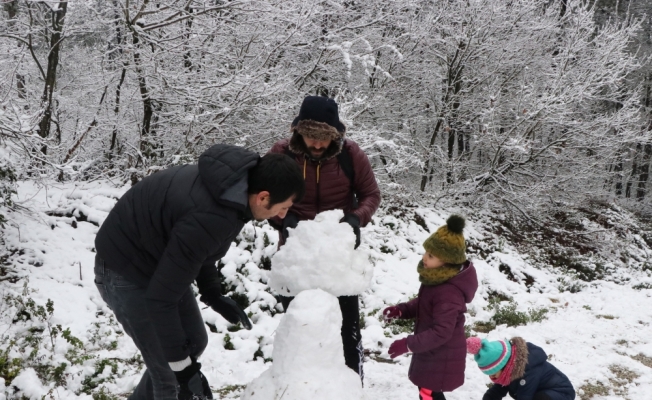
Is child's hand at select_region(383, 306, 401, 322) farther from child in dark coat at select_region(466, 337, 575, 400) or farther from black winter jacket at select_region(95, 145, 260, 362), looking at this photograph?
black winter jacket at select_region(95, 145, 260, 362)

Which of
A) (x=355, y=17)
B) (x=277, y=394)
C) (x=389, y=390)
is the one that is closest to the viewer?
(x=277, y=394)

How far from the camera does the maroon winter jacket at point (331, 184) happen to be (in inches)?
119

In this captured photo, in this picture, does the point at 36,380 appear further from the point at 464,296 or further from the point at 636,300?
the point at 636,300

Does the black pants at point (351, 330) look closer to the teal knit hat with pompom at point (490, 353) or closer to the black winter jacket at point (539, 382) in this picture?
the teal knit hat with pompom at point (490, 353)

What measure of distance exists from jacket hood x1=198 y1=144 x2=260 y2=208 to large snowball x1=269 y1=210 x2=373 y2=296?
688 millimetres

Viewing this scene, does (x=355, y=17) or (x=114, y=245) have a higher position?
(x=355, y=17)

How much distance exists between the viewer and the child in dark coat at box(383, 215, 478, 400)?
2.77 meters

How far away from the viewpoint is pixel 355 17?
9156 mm

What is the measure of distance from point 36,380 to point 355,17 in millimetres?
8306

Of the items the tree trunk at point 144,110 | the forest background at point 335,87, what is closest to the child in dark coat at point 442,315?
the forest background at point 335,87

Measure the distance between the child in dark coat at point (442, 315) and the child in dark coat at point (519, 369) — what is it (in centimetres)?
16

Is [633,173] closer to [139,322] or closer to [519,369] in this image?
[519,369]

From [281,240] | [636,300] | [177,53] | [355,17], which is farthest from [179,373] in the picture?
[636,300]

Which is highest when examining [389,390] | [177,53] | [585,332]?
[177,53]
